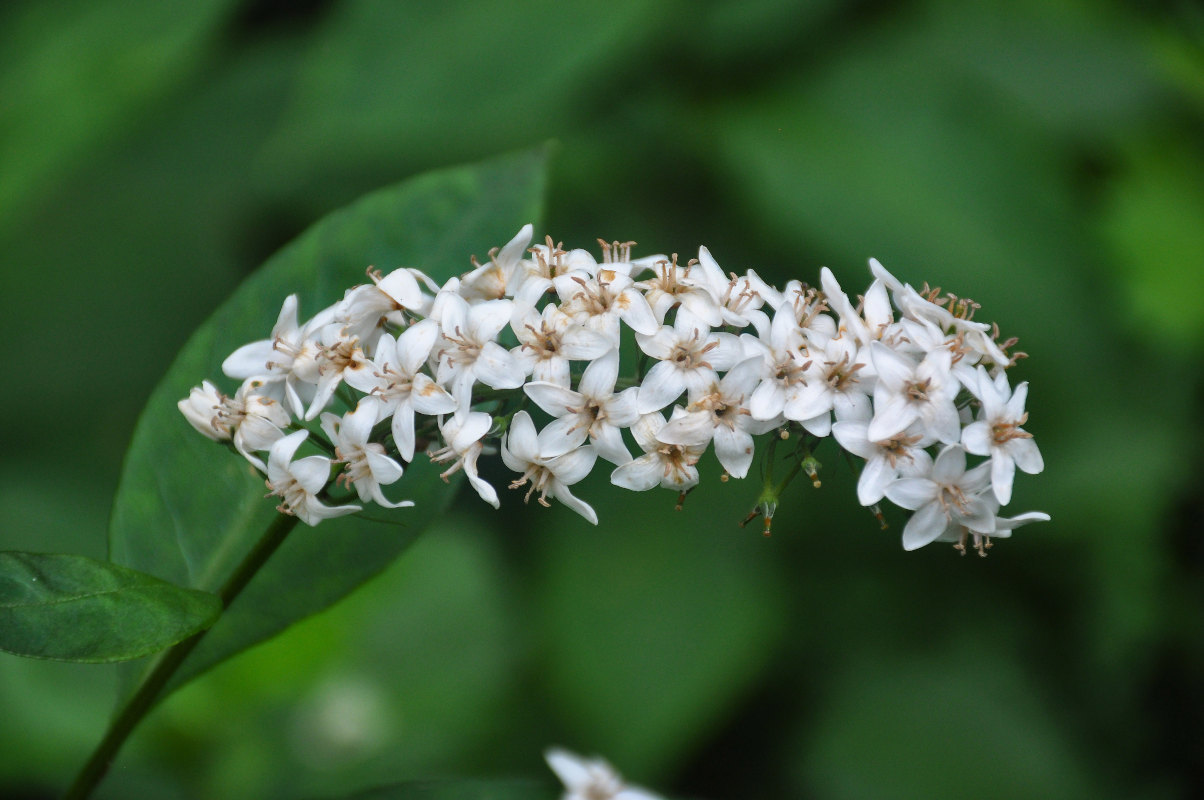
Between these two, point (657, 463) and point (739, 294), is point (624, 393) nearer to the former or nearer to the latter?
A: point (657, 463)

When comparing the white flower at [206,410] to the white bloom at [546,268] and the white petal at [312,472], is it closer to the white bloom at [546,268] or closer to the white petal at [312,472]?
the white petal at [312,472]

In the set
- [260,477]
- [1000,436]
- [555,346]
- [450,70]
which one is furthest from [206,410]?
[450,70]

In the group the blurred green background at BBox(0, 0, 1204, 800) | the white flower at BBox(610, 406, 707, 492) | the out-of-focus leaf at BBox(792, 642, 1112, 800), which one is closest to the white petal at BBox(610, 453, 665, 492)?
the white flower at BBox(610, 406, 707, 492)

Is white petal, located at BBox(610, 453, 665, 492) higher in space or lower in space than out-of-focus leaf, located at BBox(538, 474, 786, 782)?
higher

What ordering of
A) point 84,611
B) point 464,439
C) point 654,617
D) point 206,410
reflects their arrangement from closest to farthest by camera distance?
point 84,611
point 464,439
point 206,410
point 654,617

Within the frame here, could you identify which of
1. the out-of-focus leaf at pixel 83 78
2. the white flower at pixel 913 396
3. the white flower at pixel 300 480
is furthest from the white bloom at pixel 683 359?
the out-of-focus leaf at pixel 83 78

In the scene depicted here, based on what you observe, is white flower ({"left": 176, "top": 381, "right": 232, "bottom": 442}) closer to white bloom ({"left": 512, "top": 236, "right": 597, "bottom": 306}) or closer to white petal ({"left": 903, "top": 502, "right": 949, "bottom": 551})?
white bloom ({"left": 512, "top": 236, "right": 597, "bottom": 306})
